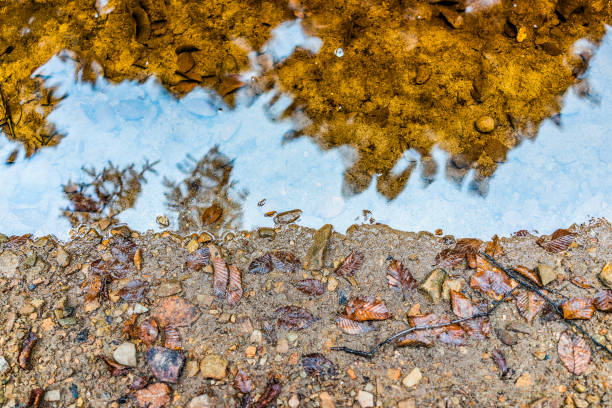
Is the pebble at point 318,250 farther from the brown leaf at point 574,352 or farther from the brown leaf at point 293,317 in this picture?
the brown leaf at point 574,352

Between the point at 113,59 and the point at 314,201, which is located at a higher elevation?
the point at 113,59

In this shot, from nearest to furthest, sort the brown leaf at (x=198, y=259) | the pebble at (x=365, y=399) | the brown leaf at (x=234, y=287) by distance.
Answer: the pebble at (x=365, y=399) → the brown leaf at (x=234, y=287) → the brown leaf at (x=198, y=259)

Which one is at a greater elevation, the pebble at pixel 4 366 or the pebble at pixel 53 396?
the pebble at pixel 4 366

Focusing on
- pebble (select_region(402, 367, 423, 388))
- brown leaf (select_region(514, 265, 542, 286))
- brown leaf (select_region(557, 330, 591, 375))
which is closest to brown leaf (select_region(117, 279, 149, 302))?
pebble (select_region(402, 367, 423, 388))

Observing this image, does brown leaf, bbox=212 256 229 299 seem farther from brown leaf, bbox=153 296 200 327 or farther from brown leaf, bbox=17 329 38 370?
brown leaf, bbox=17 329 38 370

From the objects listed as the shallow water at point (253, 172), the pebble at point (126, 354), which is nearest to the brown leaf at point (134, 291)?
the pebble at point (126, 354)

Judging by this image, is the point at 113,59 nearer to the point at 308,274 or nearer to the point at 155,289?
the point at 155,289

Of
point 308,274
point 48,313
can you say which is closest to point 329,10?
point 308,274
